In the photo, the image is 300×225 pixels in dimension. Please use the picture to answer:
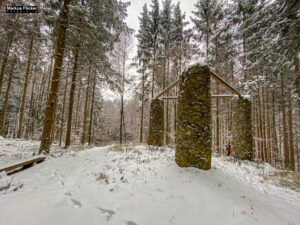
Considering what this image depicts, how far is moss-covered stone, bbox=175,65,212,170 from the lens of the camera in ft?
12.4

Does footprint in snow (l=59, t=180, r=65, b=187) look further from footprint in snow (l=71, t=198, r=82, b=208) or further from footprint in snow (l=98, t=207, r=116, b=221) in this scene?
footprint in snow (l=98, t=207, r=116, b=221)

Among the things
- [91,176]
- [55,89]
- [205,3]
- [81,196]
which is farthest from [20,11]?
[205,3]

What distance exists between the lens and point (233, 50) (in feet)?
30.1

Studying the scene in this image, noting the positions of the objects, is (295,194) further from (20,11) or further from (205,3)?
(205,3)

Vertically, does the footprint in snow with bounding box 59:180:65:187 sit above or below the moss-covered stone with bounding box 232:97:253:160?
below

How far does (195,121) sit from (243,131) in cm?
479

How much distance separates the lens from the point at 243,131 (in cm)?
675

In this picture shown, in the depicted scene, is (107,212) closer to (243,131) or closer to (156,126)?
(156,126)

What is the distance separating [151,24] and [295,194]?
14943 mm

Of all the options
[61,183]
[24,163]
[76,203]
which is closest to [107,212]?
[76,203]

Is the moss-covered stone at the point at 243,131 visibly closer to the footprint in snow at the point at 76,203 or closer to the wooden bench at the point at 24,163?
the footprint in snow at the point at 76,203

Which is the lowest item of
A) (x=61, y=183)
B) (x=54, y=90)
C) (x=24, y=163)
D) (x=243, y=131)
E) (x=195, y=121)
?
(x=61, y=183)

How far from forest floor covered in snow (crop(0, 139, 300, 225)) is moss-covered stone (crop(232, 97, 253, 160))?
3.20 m

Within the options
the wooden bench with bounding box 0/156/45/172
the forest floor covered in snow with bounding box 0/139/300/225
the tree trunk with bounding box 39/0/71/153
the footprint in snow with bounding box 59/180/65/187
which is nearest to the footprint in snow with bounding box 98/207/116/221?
the forest floor covered in snow with bounding box 0/139/300/225
